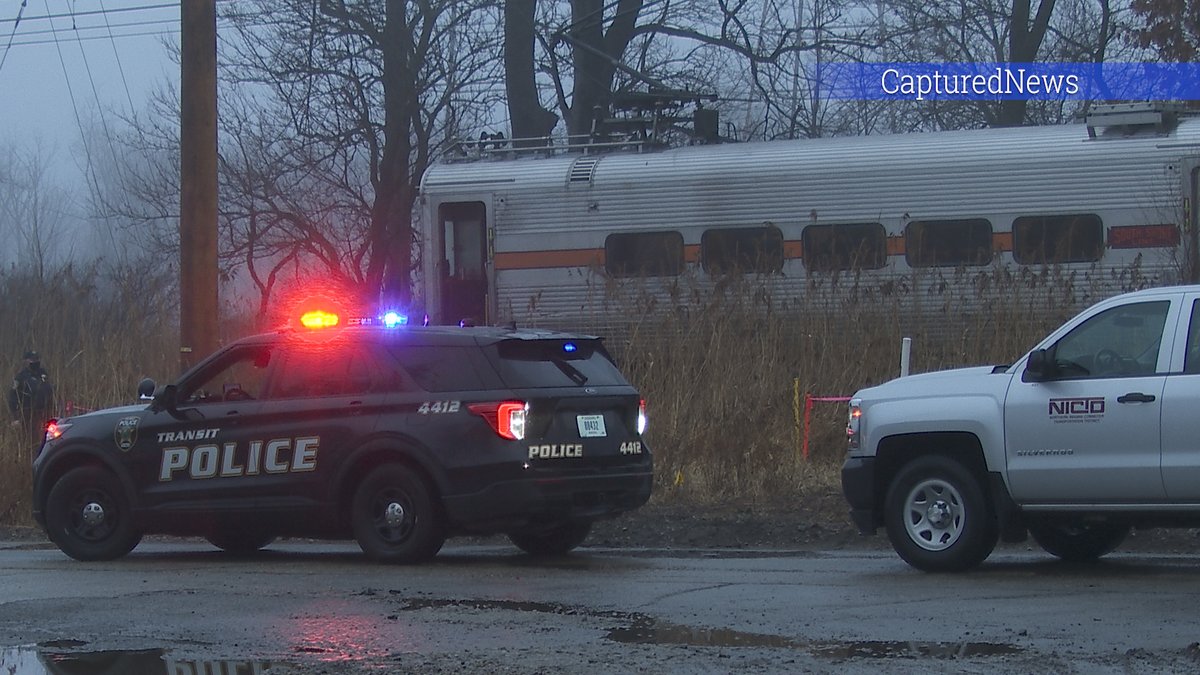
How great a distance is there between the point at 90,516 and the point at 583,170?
10.9m

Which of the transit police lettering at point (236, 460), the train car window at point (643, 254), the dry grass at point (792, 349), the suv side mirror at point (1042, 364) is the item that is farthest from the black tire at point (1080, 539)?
the train car window at point (643, 254)

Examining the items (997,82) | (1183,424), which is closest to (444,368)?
(1183,424)

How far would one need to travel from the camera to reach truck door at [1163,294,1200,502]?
9188mm

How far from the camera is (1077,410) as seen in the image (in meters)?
9.67

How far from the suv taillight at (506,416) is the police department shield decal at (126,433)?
9.48 feet

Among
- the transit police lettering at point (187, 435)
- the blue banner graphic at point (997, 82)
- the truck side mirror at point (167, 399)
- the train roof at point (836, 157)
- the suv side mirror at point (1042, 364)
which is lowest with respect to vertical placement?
the transit police lettering at point (187, 435)

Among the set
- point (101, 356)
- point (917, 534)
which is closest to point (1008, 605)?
point (917, 534)

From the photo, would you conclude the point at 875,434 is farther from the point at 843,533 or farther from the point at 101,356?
the point at 101,356

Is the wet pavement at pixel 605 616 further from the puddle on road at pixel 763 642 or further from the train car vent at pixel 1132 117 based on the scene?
the train car vent at pixel 1132 117

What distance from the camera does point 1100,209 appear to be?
1927cm

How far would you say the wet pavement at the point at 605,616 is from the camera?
7227mm

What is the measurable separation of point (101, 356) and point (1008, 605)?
13889 millimetres

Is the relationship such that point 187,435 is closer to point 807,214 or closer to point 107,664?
point 107,664

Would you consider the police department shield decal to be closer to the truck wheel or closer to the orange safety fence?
the truck wheel
